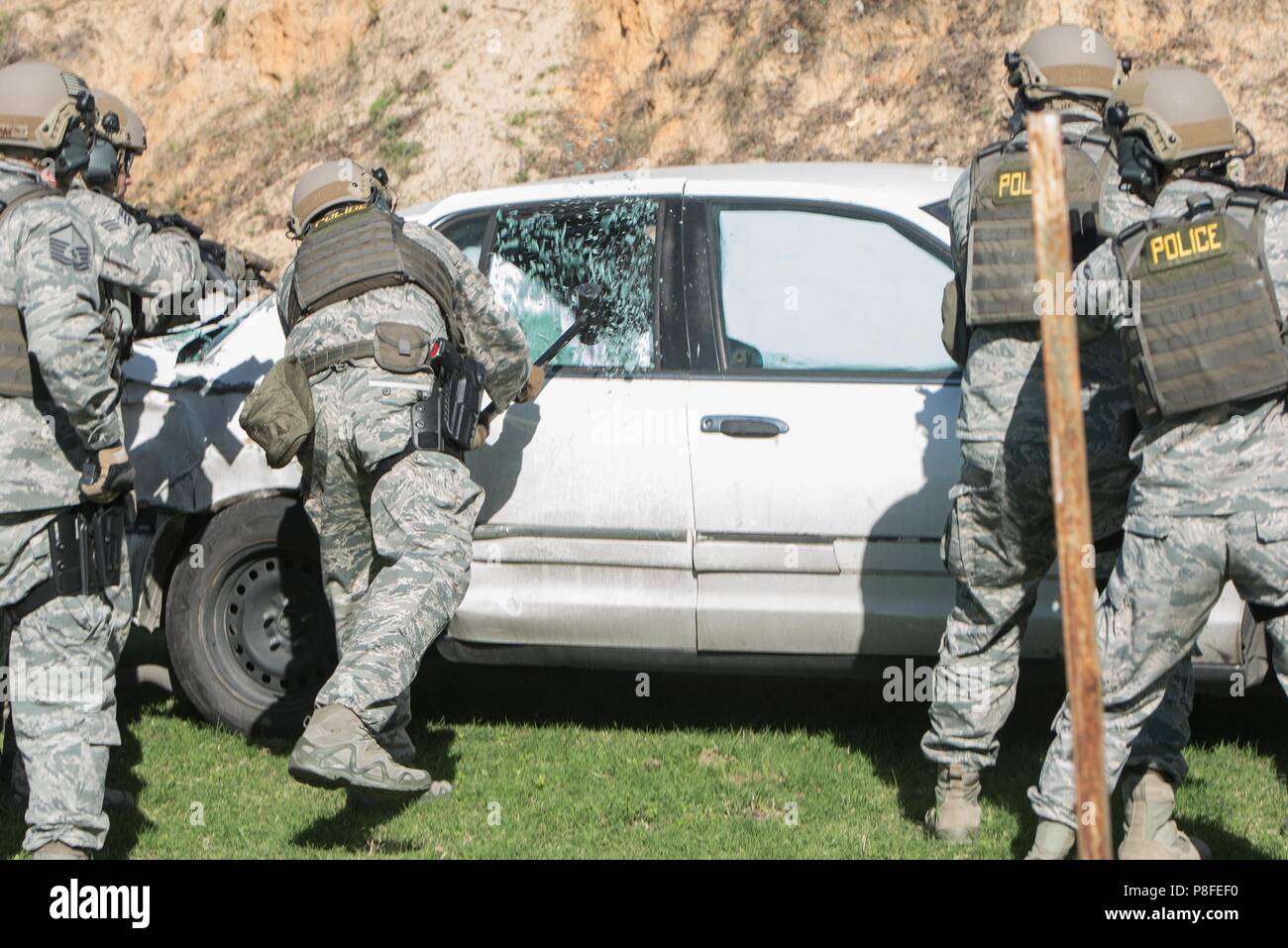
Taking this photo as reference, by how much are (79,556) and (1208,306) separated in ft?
9.49

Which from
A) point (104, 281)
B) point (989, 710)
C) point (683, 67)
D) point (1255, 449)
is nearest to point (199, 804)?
point (104, 281)

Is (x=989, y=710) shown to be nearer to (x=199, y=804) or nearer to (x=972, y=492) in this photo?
(x=972, y=492)

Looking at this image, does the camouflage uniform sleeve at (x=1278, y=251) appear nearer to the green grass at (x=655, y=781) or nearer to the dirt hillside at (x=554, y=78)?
the green grass at (x=655, y=781)

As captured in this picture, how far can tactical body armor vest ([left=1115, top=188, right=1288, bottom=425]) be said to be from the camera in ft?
11.7

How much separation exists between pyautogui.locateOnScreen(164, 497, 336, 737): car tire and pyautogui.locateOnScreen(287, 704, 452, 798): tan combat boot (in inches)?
55.2

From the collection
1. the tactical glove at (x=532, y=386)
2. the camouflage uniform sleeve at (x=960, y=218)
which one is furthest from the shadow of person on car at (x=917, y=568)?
the tactical glove at (x=532, y=386)

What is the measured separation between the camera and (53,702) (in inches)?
165

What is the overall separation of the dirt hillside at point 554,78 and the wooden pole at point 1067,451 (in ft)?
30.3

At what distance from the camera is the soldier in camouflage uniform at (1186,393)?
3.59 m

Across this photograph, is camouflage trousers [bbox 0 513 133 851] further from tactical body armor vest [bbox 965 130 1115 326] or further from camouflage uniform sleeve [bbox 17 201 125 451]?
tactical body armor vest [bbox 965 130 1115 326]

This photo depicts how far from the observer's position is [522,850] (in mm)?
4480

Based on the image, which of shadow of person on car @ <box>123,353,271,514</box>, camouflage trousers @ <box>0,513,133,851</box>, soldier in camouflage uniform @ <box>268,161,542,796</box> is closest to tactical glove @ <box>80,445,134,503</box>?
camouflage trousers @ <box>0,513,133,851</box>

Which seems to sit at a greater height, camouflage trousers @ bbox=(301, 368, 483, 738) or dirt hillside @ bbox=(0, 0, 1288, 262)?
dirt hillside @ bbox=(0, 0, 1288, 262)
